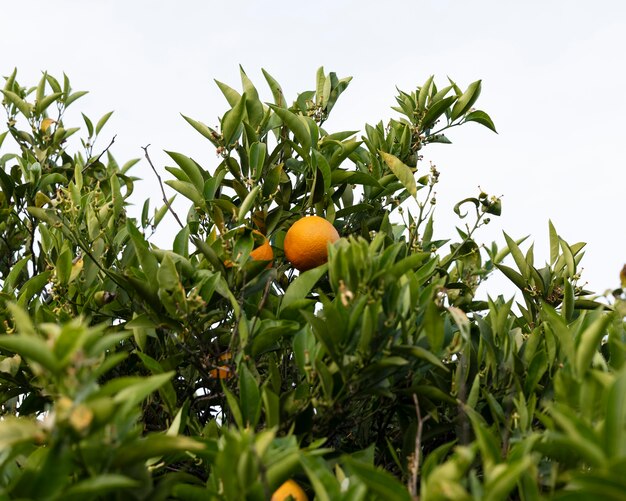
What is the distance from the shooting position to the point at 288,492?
1.93 m

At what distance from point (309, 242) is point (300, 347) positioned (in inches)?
19.1

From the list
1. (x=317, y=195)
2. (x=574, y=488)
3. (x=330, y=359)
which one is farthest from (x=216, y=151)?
(x=574, y=488)

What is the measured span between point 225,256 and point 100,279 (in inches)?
30.4

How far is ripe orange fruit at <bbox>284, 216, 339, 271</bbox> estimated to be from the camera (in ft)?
8.55

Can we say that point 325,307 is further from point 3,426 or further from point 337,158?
point 337,158

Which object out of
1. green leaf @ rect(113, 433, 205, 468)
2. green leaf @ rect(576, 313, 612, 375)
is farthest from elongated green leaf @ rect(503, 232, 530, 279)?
green leaf @ rect(113, 433, 205, 468)

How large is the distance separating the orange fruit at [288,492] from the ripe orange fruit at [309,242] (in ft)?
2.78

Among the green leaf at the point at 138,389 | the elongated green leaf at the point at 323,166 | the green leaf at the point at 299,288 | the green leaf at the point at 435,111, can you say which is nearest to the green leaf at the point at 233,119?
the elongated green leaf at the point at 323,166

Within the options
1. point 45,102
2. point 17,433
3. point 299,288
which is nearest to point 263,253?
point 299,288

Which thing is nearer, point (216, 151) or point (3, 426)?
point (3, 426)

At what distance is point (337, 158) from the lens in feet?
9.80

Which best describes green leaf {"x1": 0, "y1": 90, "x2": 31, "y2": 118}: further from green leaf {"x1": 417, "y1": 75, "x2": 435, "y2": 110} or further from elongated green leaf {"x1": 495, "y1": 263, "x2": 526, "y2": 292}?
elongated green leaf {"x1": 495, "y1": 263, "x2": 526, "y2": 292}

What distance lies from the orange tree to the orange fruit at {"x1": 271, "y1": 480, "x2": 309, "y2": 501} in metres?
0.01

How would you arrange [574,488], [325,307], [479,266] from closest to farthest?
[574,488] → [325,307] → [479,266]
